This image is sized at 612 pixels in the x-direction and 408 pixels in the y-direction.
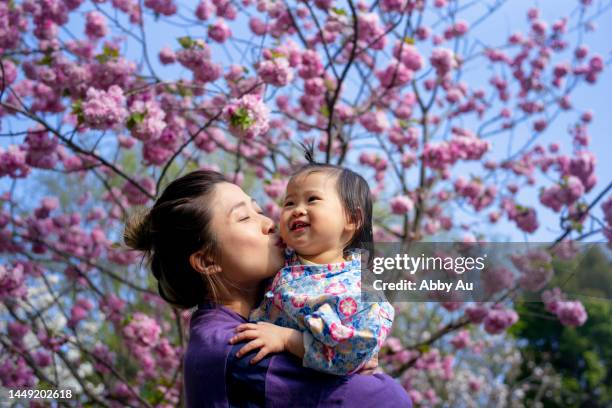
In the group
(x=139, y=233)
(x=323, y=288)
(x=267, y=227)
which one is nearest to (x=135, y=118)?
(x=139, y=233)

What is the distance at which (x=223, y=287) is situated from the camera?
175 cm

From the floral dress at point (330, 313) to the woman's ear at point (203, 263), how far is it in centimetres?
16

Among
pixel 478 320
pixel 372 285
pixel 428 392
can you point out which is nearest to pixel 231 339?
pixel 372 285

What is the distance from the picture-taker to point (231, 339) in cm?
155

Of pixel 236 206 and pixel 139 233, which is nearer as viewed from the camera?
pixel 236 206

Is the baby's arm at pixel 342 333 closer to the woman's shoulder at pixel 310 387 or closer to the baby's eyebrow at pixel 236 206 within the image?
the woman's shoulder at pixel 310 387

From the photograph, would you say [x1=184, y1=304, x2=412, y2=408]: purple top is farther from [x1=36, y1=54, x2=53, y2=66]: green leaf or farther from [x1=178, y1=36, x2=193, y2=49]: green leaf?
[x1=36, y1=54, x2=53, y2=66]: green leaf

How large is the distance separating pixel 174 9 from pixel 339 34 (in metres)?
1.08

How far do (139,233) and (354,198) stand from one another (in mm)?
636

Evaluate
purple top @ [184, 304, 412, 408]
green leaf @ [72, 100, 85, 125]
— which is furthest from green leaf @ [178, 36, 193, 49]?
purple top @ [184, 304, 412, 408]

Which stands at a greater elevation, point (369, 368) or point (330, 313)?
point (330, 313)

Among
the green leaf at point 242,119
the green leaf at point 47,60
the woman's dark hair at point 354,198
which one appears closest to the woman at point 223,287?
the woman's dark hair at point 354,198

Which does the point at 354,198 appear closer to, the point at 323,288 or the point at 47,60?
the point at 323,288

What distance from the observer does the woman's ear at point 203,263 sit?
5.72ft
